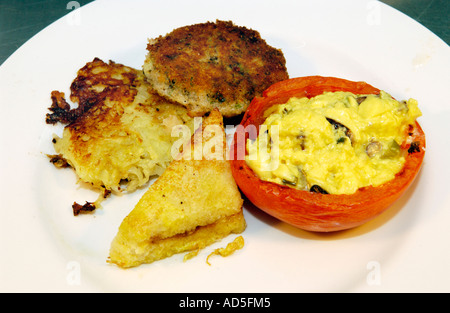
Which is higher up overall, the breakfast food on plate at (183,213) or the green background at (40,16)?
the green background at (40,16)

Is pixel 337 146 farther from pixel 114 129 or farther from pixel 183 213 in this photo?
pixel 114 129

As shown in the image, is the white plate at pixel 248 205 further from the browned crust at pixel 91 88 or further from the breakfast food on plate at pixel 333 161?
the breakfast food on plate at pixel 333 161

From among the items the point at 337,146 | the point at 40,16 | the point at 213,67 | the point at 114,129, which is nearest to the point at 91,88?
the point at 114,129

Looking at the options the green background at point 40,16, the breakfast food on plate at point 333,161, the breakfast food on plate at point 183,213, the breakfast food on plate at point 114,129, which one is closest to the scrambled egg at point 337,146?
the breakfast food on plate at point 333,161

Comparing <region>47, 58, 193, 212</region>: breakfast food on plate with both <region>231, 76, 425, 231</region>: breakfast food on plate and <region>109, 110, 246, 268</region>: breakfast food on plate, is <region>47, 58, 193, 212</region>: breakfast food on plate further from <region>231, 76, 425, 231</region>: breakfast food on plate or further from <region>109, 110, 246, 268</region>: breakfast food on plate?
<region>231, 76, 425, 231</region>: breakfast food on plate

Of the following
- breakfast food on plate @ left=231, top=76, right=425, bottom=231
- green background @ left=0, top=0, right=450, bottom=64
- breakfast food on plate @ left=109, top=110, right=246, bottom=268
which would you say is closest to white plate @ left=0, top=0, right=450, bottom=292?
breakfast food on plate @ left=109, top=110, right=246, bottom=268

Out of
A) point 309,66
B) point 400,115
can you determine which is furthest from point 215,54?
point 400,115

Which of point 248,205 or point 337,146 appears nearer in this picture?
point 337,146
